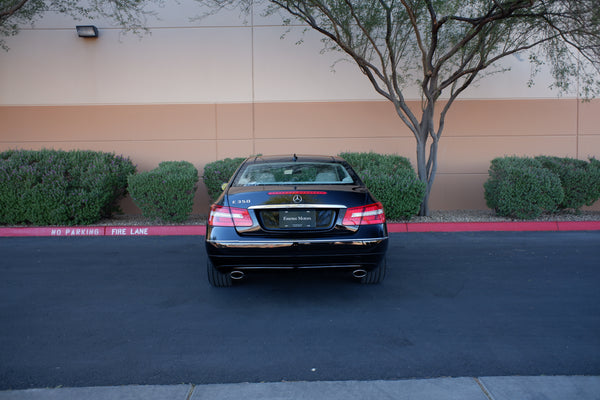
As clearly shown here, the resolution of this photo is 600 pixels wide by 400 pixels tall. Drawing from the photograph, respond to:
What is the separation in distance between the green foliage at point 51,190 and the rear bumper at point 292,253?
5616 millimetres

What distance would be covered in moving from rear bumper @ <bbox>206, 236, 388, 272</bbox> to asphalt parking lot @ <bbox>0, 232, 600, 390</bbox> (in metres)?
0.25

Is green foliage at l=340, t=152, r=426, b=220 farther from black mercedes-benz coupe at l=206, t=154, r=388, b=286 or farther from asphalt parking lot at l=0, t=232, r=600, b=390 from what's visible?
black mercedes-benz coupe at l=206, t=154, r=388, b=286

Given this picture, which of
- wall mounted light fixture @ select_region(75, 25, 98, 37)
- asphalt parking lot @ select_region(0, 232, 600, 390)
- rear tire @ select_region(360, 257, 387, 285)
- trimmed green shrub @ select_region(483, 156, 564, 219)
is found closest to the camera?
asphalt parking lot @ select_region(0, 232, 600, 390)

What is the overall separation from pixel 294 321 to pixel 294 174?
66.3 inches

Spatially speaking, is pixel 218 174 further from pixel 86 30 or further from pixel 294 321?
pixel 294 321

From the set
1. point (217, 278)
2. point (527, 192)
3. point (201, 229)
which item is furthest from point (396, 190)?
point (217, 278)

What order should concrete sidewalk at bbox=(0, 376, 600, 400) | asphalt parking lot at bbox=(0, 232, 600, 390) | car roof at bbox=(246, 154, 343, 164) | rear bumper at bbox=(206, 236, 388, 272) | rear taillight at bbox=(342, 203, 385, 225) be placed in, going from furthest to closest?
1. car roof at bbox=(246, 154, 343, 164)
2. rear taillight at bbox=(342, 203, 385, 225)
3. rear bumper at bbox=(206, 236, 388, 272)
4. asphalt parking lot at bbox=(0, 232, 600, 390)
5. concrete sidewalk at bbox=(0, 376, 600, 400)

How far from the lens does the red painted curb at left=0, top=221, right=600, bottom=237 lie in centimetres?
888

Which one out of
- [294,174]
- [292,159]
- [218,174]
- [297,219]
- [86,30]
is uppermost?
[86,30]

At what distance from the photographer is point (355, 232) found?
14.9ft

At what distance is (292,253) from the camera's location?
175 inches

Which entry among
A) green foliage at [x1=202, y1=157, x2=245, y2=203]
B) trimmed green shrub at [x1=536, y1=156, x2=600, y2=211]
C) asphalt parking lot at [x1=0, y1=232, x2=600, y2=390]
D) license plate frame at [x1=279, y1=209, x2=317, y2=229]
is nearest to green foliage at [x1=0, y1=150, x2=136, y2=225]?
green foliage at [x1=202, y1=157, x2=245, y2=203]

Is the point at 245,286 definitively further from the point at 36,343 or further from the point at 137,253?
the point at 137,253

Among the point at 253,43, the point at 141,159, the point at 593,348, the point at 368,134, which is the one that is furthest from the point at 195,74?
the point at 593,348
